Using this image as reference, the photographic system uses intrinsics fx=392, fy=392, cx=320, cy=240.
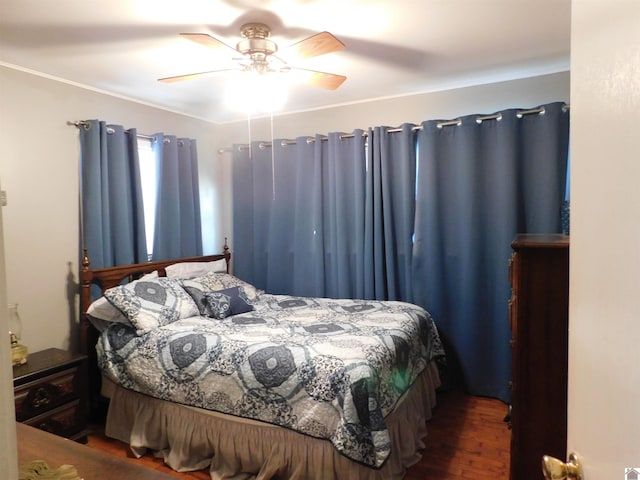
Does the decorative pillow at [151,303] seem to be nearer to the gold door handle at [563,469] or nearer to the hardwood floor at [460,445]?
the hardwood floor at [460,445]

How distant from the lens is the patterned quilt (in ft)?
6.00

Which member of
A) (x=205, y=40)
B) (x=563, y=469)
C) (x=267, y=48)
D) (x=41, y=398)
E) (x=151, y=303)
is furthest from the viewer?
(x=151, y=303)

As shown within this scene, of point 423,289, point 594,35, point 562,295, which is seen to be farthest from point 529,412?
point 423,289

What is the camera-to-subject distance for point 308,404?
75.6 inches

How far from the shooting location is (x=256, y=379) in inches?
Answer: 80.7

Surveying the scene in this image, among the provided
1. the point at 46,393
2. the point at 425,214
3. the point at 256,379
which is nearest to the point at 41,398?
the point at 46,393

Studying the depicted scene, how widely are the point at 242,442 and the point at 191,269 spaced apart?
1709mm

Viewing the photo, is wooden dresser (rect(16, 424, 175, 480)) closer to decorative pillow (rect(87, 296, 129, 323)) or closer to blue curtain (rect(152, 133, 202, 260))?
decorative pillow (rect(87, 296, 129, 323))

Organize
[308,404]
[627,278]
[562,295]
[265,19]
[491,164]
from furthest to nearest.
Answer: [491,164], [265,19], [308,404], [562,295], [627,278]

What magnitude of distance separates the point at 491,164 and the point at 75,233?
3210 mm

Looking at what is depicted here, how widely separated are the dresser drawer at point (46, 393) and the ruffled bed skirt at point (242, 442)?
26 centimetres

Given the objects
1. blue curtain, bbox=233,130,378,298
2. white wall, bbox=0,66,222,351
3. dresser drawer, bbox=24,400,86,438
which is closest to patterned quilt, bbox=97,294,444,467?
dresser drawer, bbox=24,400,86,438

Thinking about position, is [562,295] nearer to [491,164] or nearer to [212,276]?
[491,164]

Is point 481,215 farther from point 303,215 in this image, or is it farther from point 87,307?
point 87,307
